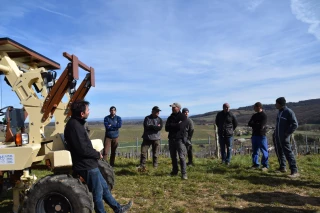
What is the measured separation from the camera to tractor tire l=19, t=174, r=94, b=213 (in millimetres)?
3980

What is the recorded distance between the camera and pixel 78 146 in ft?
13.1

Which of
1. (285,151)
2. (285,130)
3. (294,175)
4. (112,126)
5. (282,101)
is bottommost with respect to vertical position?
(294,175)

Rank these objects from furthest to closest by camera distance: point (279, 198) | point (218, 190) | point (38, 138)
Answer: point (218, 190)
point (279, 198)
point (38, 138)

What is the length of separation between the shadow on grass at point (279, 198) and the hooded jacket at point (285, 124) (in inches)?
75.4

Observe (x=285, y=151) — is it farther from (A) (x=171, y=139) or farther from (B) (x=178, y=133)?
(A) (x=171, y=139)

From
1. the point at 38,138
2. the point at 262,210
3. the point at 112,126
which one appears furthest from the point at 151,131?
the point at 38,138

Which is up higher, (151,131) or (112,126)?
(112,126)

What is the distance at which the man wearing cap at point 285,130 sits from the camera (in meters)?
7.43

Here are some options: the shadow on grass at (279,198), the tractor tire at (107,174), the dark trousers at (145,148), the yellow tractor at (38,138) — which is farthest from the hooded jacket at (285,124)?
the yellow tractor at (38,138)

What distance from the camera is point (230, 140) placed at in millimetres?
9203

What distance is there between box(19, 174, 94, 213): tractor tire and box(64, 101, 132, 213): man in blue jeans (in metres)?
0.11

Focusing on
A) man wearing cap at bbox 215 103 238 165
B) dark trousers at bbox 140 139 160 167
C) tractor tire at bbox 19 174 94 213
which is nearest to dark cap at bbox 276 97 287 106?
man wearing cap at bbox 215 103 238 165

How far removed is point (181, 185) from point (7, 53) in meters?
4.51

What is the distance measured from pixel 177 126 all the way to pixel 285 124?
280 cm
